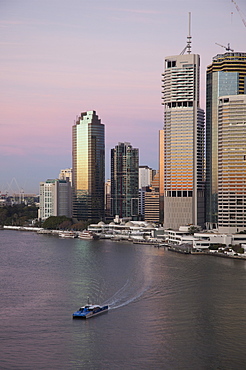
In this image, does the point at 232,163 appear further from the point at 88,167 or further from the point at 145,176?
the point at 145,176

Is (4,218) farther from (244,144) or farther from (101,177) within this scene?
(244,144)

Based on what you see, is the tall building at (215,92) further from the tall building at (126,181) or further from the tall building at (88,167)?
the tall building at (126,181)

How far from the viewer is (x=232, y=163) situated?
44.6 metres

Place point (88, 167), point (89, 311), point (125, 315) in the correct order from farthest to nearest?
point (88, 167), point (125, 315), point (89, 311)

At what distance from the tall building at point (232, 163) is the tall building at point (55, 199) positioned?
89.2 ft

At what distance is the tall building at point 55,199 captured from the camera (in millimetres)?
67438

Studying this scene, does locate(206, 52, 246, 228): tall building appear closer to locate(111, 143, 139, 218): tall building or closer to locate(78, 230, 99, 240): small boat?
locate(78, 230, 99, 240): small boat

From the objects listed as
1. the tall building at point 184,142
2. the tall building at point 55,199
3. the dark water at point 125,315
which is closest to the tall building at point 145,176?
the tall building at point 55,199

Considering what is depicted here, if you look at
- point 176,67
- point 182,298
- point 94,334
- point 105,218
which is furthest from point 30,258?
point 105,218

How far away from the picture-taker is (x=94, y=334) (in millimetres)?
16891

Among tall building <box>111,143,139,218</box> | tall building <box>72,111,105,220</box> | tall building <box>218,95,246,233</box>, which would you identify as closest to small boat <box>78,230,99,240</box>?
tall building <box>218,95,246,233</box>

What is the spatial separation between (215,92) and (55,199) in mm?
25459

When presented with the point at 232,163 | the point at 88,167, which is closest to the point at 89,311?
the point at 232,163

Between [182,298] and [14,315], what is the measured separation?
6.33 meters
